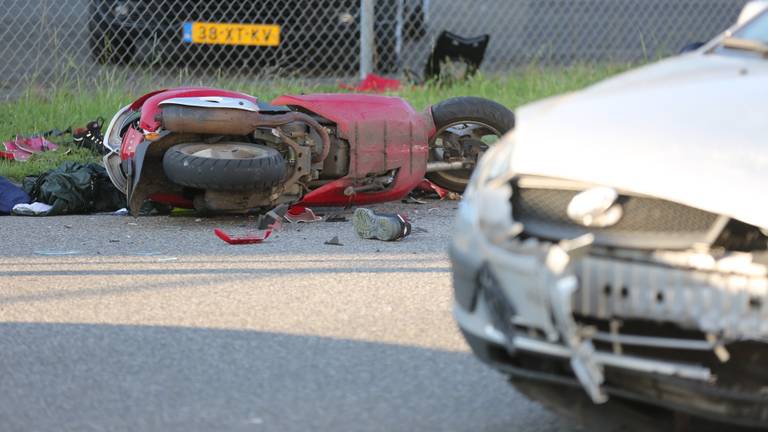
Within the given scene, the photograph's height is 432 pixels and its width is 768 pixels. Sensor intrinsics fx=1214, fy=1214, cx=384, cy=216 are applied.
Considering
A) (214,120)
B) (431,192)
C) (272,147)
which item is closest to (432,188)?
(431,192)

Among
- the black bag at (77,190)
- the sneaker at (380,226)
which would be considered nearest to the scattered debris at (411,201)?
the sneaker at (380,226)

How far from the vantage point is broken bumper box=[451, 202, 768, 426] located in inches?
105

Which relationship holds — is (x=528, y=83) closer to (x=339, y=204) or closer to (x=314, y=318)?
(x=339, y=204)

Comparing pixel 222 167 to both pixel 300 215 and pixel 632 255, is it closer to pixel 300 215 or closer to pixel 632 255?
pixel 300 215

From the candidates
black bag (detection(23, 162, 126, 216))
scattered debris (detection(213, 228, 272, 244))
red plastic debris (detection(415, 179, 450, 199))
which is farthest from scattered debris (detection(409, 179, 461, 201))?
black bag (detection(23, 162, 126, 216))

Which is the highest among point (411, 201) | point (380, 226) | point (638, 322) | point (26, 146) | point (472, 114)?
point (638, 322)

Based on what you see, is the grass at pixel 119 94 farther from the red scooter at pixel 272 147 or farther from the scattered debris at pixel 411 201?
the scattered debris at pixel 411 201

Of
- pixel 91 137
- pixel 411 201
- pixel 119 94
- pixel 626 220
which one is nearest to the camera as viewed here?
pixel 626 220

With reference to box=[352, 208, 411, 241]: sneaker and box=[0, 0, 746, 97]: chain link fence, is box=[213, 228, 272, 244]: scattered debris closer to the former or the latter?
box=[352, 208, 411, 241]: sneaker

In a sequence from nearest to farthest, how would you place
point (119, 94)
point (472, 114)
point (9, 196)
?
point (9, 196)
point (472, 114)
point (119, 94)

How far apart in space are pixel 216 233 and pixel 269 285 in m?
1.11

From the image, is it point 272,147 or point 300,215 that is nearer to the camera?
point 272,147

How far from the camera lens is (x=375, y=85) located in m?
9.98

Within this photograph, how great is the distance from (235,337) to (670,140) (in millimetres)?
2031
